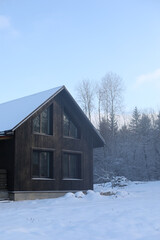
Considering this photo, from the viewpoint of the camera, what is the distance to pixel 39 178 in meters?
18.3

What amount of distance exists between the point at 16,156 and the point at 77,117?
18.8 ft

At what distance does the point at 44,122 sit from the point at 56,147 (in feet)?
5.46

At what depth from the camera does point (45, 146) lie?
61.8ft

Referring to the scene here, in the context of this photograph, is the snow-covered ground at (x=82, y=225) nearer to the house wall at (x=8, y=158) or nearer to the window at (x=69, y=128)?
the house wall at (x=8, y=158)

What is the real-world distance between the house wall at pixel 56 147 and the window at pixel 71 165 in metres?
0.33

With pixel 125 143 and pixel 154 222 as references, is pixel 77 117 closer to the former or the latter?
pixel 154 222

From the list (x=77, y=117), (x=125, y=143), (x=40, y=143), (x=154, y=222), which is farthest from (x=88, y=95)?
(x=154, y=222)

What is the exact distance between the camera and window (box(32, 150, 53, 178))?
1820 cm

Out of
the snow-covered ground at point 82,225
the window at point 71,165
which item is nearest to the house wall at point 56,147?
the window at point 71,165

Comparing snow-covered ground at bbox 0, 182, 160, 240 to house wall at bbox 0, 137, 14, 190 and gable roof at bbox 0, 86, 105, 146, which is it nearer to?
house wall at bbox 0, 137, 14, 190

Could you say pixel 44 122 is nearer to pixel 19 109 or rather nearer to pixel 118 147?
pixel 19 109

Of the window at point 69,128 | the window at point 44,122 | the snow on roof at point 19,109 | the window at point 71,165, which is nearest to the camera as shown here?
the snow on roof at point 19,109

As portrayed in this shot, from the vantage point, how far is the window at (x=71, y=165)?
20.4 metres

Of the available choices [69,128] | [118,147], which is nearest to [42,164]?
[69,128]
